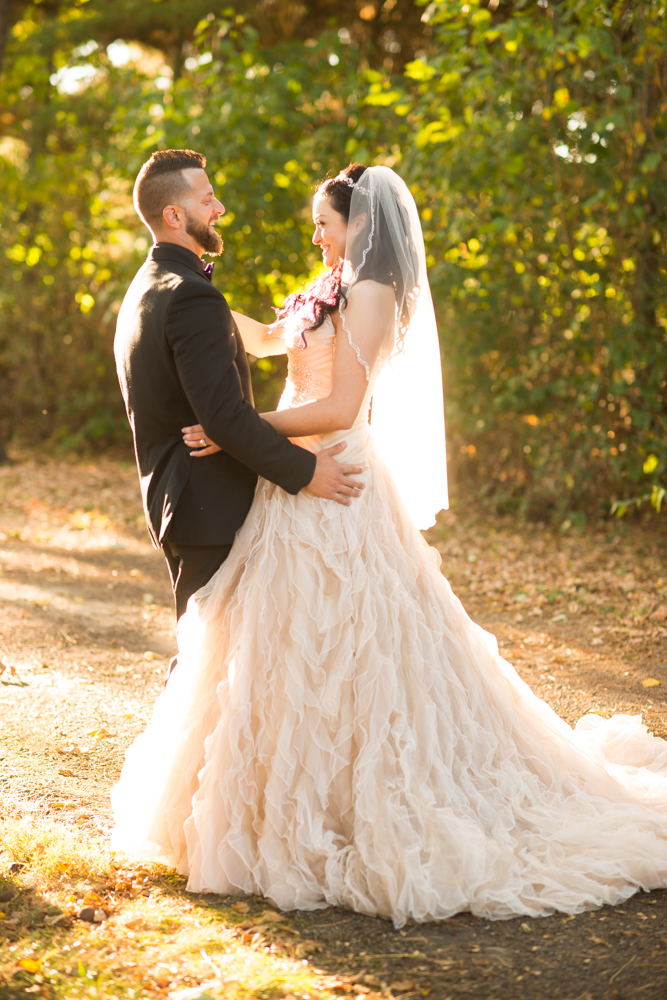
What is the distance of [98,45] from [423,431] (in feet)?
39.1

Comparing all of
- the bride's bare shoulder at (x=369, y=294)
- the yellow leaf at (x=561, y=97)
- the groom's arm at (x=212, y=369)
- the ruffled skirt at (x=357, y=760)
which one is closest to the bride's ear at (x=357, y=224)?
the bride's bare shoulder at (x=369, y=294)

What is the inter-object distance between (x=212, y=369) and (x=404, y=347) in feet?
2.55

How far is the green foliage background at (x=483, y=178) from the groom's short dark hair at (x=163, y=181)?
4.23 meters

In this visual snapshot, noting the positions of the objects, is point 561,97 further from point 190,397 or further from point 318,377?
point 190,397

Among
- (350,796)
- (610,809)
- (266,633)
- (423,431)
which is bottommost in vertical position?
(610,809)

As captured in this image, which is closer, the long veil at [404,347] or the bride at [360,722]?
the bride at [360,722]

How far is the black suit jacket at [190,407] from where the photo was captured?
2516 millimetres

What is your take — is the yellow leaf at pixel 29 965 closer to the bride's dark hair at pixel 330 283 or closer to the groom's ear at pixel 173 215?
the bride's dark hair at pixel 330 283

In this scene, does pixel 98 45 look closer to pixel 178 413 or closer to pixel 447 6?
pixel 447 6

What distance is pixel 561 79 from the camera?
269 inches

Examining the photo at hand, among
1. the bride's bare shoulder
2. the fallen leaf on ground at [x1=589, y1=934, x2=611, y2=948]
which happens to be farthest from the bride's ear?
the fallen leaf on ground at [x1=589, y1=934, x2=611, y2=948]

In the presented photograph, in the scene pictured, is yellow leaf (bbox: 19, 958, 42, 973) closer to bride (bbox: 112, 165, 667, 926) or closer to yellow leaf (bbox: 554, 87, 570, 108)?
bride (bbox: 112, 165, 667, 926)

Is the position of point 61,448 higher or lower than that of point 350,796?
higher

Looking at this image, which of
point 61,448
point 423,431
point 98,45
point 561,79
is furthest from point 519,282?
point 98,45
